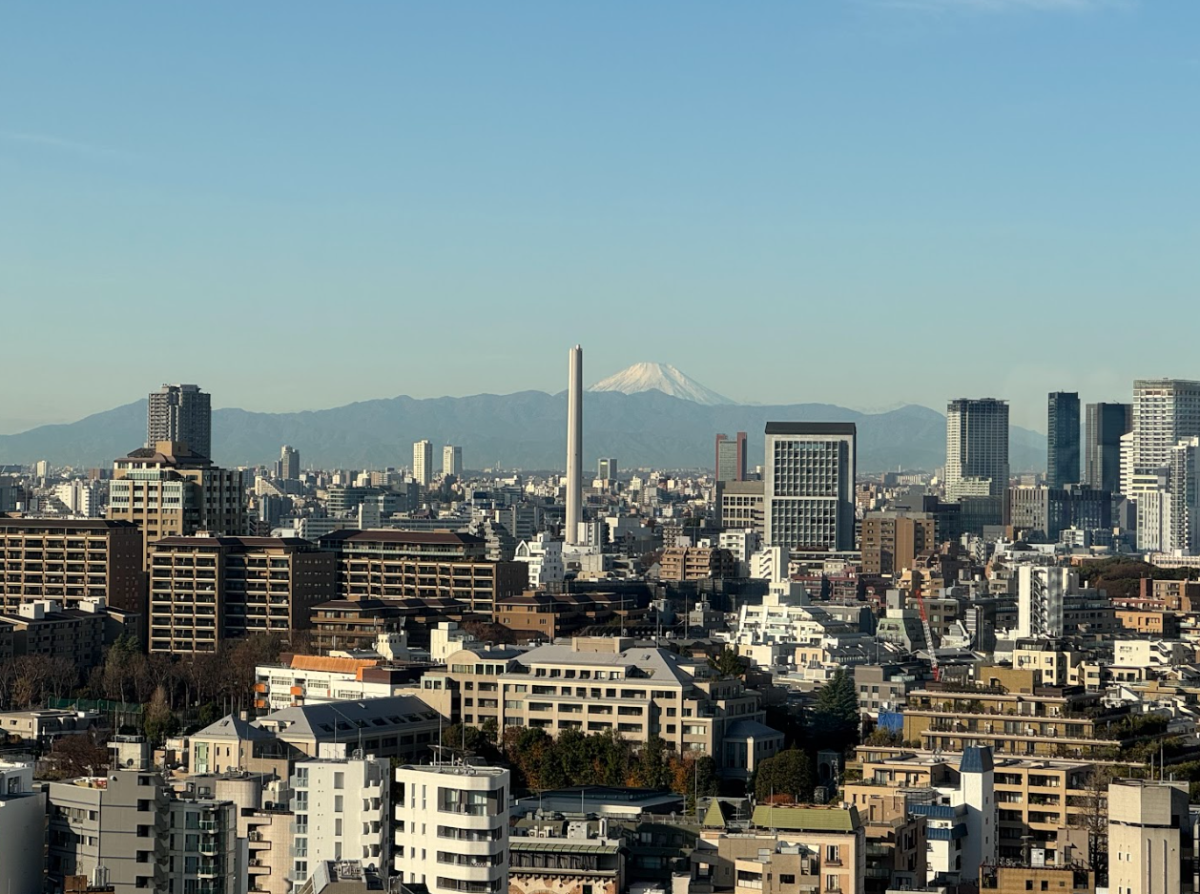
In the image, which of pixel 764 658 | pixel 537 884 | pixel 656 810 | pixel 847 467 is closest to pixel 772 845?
pixel 537 884

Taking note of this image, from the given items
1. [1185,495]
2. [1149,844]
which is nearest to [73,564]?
[1149,844]

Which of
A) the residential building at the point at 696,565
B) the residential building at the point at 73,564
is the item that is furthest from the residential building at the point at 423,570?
the residential building at the point at 696,565

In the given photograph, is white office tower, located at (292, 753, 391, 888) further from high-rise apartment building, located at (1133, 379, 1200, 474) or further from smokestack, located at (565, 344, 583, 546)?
high-rise apartment building, located at (1133, 379, 1200, 474)

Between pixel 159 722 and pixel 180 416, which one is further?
pixel 180 416

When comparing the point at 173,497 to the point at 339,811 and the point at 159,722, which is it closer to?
the point at 159,722

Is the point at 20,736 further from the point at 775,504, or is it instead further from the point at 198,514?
the point at 775,504

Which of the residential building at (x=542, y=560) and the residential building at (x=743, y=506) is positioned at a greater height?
the residential building at (x=743, y=506)

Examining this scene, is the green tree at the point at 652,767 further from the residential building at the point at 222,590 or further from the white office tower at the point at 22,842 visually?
the residential building at the point at 222,590
